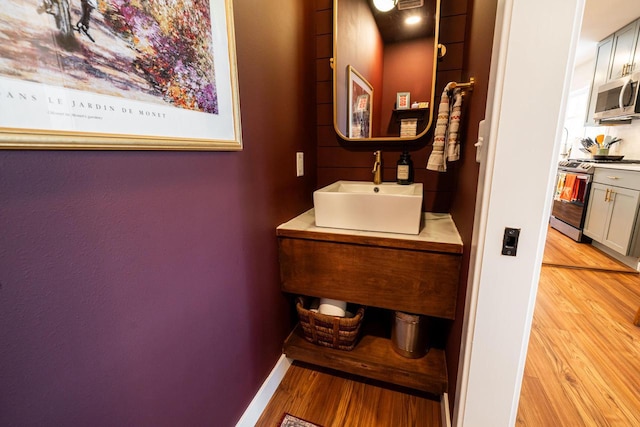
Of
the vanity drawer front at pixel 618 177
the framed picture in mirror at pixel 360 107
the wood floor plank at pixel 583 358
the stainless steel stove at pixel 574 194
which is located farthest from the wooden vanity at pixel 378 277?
the stainless steel stove at pixel 574 194

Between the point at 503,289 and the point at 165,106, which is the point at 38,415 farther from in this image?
the point at 503,289

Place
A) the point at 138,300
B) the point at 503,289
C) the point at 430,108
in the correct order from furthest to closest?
the point at 430,108
the point at 503,289
the point at 138,300

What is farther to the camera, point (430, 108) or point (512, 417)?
point (430, 108)

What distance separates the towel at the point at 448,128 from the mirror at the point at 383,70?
0.79ft

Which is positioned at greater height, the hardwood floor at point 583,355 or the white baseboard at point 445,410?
the white baseboard at point 445,410

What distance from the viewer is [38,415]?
0.51 meters

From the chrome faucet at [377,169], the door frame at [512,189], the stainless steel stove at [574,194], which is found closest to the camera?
the door frame at [512,189]

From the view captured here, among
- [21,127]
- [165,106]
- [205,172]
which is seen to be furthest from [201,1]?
[21,127]

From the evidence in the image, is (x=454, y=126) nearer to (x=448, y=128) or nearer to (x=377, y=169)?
(x=448, y=128)

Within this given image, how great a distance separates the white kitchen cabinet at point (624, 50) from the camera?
9.43ft

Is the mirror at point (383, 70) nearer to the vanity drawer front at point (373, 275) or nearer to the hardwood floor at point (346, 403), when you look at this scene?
the vanity drawer front at point (373, 275)

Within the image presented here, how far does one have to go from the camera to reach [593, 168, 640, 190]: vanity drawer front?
2.48 metres

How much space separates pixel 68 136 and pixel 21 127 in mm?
64

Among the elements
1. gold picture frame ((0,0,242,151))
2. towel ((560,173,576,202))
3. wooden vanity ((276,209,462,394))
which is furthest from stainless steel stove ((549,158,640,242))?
gold picture frame ((0,0,242,151))
